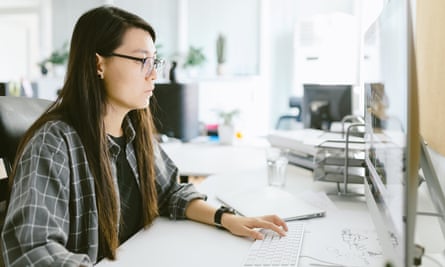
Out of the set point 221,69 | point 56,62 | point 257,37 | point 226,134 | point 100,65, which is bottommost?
point 226,134

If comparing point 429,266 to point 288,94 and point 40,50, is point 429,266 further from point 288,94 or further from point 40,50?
point 40,50

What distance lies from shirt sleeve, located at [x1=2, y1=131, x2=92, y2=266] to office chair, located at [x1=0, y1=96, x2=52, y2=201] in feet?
0.84

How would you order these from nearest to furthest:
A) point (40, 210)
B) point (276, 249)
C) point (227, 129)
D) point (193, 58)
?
1. point (40, 210)
2. point (276, 249)
3. point (227, 129)
4. point (193, 58)

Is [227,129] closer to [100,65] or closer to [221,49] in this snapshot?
[100,65]

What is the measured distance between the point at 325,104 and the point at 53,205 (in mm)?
2024

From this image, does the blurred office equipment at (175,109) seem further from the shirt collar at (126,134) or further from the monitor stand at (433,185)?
the monitor stand at (433,185)

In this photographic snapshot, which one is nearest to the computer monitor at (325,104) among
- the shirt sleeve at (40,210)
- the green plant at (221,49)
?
the shirt sleeve at (40,210)

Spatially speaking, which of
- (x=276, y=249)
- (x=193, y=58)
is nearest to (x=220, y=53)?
(x=193, y=58)

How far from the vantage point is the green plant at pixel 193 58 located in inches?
226

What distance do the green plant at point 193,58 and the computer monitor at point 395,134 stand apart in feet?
15.9

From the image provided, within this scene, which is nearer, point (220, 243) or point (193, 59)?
point (220, 243)

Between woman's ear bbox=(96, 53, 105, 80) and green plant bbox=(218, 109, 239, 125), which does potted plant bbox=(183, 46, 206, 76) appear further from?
woman's ear bbox=(96, 53, 105, 80)

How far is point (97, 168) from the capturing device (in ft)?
3.51

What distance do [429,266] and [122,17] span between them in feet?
3.12
